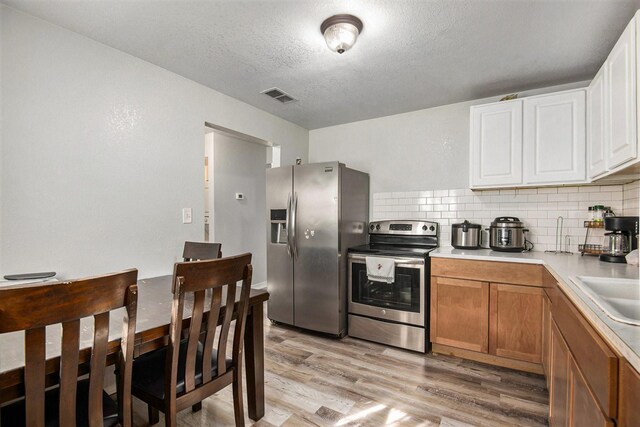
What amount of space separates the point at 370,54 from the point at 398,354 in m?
2.46

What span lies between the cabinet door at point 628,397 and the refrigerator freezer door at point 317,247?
2267mm

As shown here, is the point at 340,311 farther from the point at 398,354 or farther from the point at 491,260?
the point at 491,260

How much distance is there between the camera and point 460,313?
8.33ft

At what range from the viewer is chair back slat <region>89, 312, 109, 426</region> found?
3.23 feet

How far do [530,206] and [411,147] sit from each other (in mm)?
1319

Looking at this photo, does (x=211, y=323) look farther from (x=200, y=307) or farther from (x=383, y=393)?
(x=383, y=393)

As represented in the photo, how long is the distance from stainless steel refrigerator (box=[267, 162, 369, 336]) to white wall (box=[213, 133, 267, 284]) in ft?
3.81

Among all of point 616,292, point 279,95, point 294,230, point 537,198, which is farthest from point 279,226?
point 616,292

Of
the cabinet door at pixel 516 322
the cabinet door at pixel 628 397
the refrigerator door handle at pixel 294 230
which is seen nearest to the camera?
the cabinet door at pixel 628 397

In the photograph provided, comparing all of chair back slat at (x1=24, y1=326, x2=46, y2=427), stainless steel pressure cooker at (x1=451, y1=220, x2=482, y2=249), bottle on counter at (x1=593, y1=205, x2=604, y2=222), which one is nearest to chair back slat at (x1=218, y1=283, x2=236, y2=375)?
chair back slat at (x1=24, y1=326, x2=46, y2=427)

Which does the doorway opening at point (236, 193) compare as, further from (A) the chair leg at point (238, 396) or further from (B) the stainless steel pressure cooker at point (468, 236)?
(A) the chair leg at point (238, 396)

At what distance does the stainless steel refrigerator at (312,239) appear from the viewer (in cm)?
300

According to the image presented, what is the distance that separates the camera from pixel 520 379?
2262mm

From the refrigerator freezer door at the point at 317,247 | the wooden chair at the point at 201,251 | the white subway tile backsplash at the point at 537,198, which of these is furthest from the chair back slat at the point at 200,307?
the white subway tile backsplash at the point at 537,198
